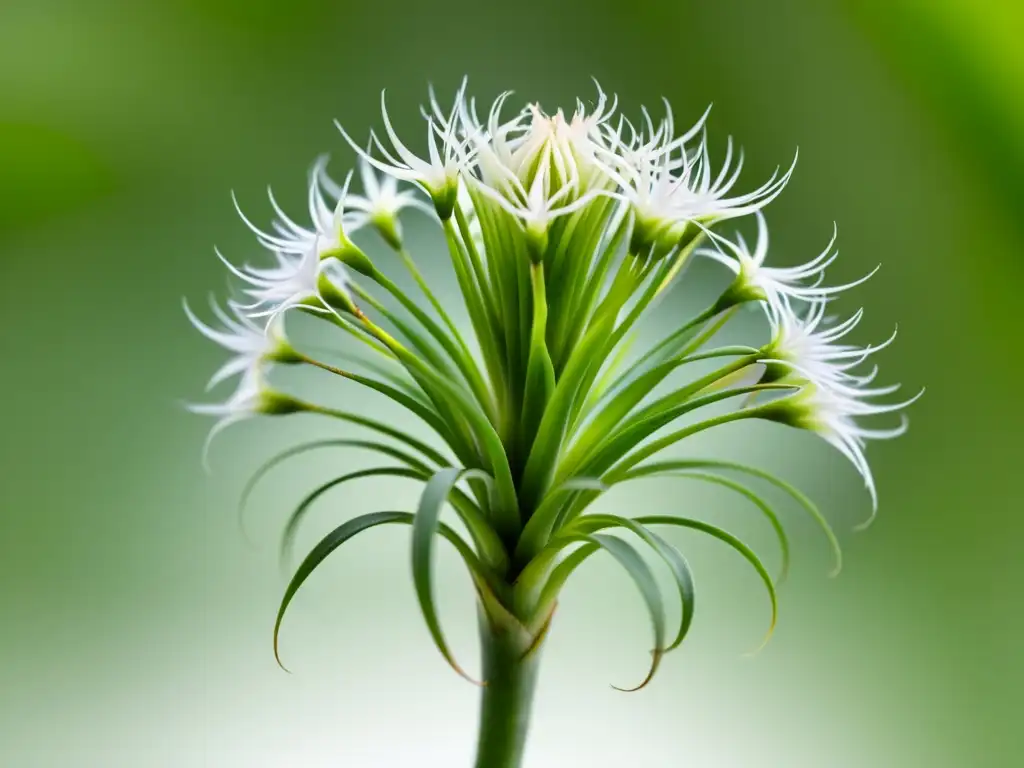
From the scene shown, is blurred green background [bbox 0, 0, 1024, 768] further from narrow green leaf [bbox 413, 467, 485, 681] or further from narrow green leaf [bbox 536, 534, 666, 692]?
narrow green leaf [bbox 413, 467, 485, 681]

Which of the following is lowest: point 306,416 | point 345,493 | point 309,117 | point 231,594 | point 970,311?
point 231,594

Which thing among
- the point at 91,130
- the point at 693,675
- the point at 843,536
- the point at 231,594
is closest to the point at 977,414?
the point at 843,536

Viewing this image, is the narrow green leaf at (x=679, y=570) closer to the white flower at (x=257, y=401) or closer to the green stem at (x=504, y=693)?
the green stem at (x=504, y=693)

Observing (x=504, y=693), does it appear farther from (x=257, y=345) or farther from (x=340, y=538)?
(x=257, y=345)

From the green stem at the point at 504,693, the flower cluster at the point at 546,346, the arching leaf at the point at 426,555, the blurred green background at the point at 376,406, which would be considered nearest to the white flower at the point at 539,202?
the flower cluster at the point at 546,346

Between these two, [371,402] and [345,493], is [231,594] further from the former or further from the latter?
[371,402]

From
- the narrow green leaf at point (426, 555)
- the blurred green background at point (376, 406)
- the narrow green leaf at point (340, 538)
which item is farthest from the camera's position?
the blurred green background at point (376, 406)
